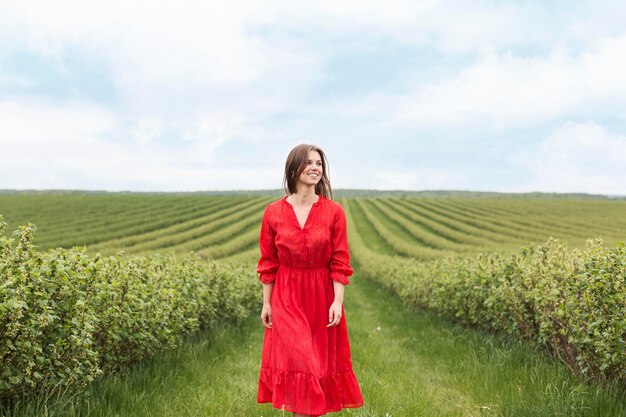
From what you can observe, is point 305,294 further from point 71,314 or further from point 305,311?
point 71,314

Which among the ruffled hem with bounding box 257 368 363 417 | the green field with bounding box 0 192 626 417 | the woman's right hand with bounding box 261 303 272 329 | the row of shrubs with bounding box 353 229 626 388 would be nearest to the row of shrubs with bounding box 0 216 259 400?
the green field with bounding box 0 192 626 417

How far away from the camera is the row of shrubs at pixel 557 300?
5043 mm

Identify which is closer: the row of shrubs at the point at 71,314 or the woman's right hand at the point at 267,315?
the row of shrubs at the point at 71,314

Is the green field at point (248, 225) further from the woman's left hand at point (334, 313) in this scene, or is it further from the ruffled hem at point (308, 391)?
the woman's left hand at point (334, 313)

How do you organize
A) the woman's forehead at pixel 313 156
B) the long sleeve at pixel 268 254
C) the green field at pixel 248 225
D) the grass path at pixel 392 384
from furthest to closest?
the green field at pixel 248 225, the grass path at pixel 392 384, the long sleeve at pixel 268 254, the woman's forehead at pixel 313 156

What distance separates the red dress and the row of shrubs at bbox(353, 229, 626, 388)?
273 cm

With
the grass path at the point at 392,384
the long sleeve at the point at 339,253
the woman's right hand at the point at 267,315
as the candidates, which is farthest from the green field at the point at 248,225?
the long sleeve at the point at 339,253

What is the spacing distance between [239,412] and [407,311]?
10647 millimetres

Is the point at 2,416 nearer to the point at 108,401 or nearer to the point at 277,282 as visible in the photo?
the point at 108,401

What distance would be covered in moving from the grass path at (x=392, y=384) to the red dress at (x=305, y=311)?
1.05m

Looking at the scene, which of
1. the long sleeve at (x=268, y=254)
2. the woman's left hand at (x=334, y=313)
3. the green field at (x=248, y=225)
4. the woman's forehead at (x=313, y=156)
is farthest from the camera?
the green field at (x=248, y=225)

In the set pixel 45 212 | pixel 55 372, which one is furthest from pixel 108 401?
pixel 45 212

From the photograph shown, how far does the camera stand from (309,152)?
163 inches

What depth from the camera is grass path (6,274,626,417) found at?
499 centimetres
